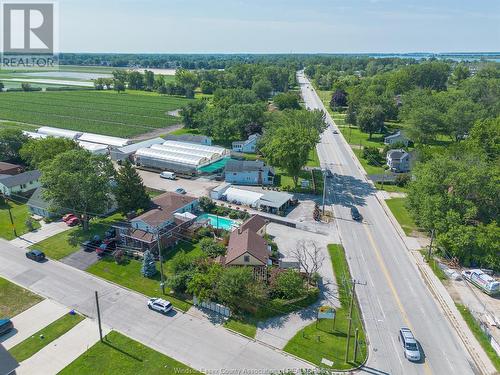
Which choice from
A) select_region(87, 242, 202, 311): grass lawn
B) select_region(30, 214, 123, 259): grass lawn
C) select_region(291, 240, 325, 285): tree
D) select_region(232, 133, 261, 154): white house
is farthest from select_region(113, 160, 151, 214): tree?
Answer: select_region(232, 133, 261, 154): white house

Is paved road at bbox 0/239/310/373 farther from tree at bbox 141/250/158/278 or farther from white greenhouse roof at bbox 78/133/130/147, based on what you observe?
white greenhouse roof at bbox 78/133/130/147

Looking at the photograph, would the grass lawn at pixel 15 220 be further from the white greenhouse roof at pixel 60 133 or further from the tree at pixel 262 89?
the tree at pixel 262 89

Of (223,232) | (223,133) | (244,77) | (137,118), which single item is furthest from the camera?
(244,77)

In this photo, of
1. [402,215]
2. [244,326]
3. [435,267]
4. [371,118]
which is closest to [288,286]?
[244,326]

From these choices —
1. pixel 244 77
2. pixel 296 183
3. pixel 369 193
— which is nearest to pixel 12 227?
pixel 296 183

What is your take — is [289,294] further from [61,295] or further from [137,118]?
[137,118]
